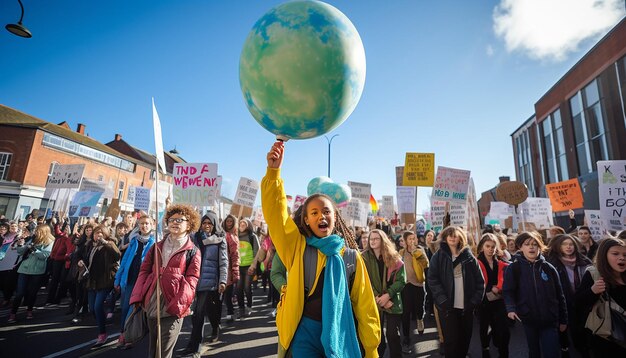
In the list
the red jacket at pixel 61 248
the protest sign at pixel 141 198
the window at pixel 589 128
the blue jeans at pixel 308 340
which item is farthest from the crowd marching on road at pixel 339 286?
the window at pixel 589 128

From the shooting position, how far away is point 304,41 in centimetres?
186

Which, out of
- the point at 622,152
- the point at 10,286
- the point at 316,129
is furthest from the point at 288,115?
the point at 622,152

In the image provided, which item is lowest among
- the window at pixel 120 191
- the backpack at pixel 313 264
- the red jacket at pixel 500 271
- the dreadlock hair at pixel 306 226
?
the red jacket at pixel 500 271

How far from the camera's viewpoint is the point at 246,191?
440 inches

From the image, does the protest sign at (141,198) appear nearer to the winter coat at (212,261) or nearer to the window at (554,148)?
the winter coat at (212,261)

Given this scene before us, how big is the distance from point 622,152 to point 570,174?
5.00m

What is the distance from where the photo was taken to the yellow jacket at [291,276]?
1959mm

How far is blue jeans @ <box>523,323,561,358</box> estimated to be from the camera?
3.50 metres

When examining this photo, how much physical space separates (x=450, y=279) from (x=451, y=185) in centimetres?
510

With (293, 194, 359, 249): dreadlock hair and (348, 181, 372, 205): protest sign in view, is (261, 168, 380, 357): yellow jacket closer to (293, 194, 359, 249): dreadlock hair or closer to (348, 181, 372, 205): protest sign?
(293, 194, 359, 249): dreadlock hair

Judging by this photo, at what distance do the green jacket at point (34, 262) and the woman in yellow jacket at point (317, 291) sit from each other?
7021 millimetres

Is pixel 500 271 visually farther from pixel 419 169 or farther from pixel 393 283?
pixel 419 169

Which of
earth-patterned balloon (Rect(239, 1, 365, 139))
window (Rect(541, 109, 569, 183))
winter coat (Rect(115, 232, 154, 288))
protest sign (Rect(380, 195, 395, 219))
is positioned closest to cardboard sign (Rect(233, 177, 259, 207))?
winter coat (Rect(115, 232, 154, 288))

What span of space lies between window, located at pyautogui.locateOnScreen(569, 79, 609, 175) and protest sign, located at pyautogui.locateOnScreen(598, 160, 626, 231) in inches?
614
